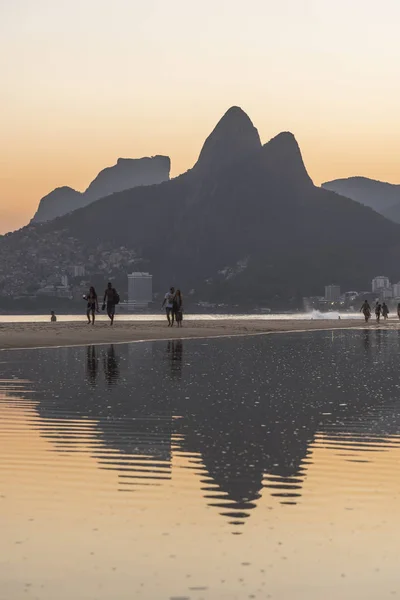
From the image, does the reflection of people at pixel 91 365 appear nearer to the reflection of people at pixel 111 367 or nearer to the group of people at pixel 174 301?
the reflection of people at pixel 111 367

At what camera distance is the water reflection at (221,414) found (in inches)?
458

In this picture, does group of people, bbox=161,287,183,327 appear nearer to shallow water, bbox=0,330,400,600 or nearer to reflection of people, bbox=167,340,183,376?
reflection of people, bbox=167,340,183,376

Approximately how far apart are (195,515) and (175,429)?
20.6ft

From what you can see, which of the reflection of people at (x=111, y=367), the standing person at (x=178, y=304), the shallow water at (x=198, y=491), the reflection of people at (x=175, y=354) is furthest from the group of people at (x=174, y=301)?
the shallow water at (x=198, y=491)

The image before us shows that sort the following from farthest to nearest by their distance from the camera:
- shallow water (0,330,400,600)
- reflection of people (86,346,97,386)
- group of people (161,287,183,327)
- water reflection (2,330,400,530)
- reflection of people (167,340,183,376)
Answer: group of people (161,287,183,327) < reflection of people (167,340,183,376) < reflection of people (86,346,97,386) < water reflection (2,330,400,530) < shallow water (0,330,400,600)

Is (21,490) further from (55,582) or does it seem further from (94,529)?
(55,582)

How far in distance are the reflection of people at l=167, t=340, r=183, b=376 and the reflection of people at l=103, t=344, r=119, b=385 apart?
1449 mm

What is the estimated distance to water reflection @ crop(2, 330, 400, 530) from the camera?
11625 mm

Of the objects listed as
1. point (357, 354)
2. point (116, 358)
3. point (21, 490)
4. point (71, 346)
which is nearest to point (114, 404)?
point (21, 490)

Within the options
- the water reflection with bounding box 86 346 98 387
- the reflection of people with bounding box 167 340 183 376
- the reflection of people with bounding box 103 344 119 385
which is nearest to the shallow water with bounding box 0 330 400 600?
the water reflection with bounding box 86 346 98 387

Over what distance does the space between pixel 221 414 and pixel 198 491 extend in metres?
7.20

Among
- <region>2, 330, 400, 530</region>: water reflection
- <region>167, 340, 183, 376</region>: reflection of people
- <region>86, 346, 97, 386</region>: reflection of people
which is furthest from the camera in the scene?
<region>167, 340, 183, 376</region>: reflection of people

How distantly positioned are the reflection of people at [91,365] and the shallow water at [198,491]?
233cm

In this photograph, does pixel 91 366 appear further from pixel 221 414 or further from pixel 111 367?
pixel 221 414
